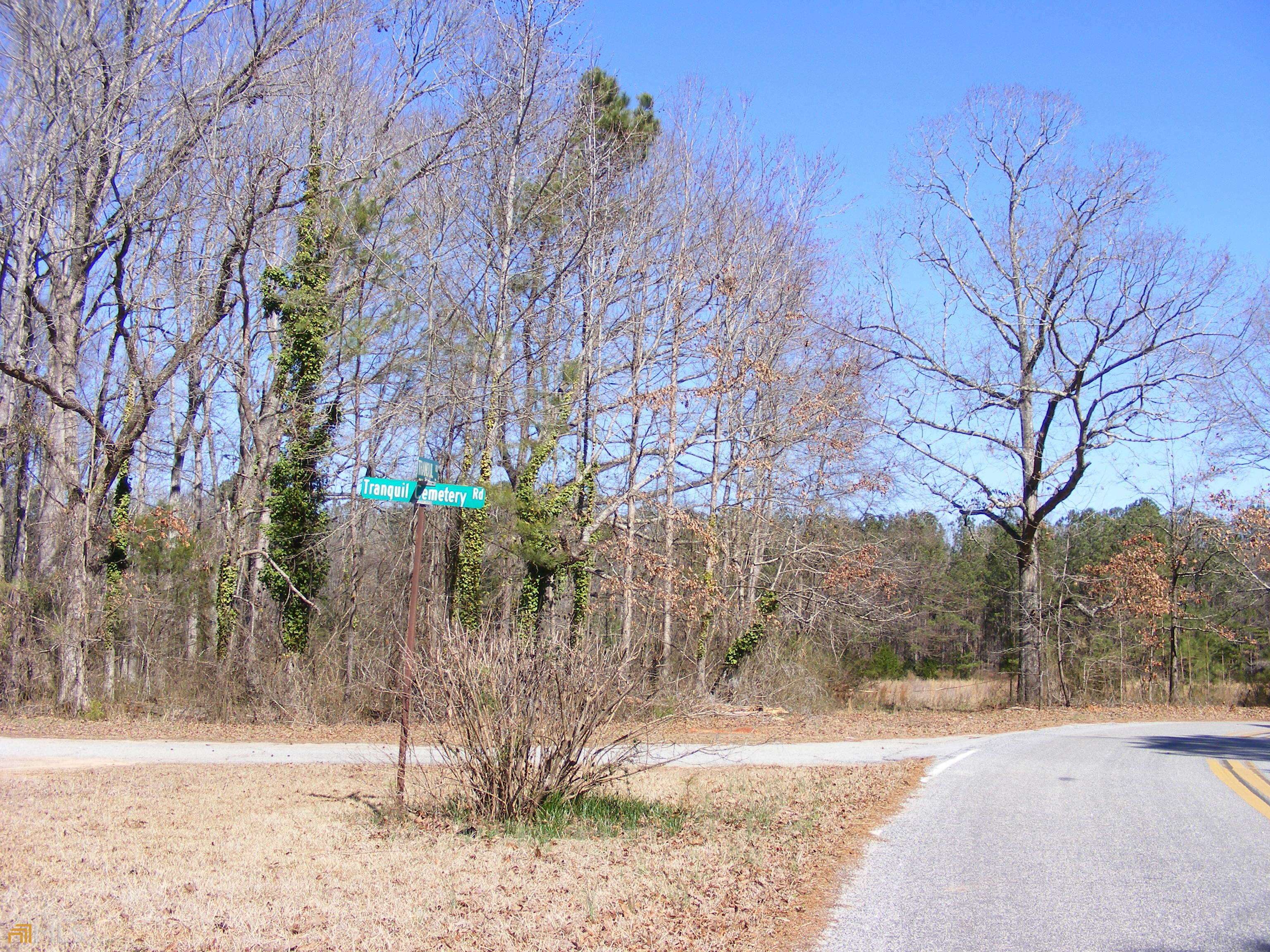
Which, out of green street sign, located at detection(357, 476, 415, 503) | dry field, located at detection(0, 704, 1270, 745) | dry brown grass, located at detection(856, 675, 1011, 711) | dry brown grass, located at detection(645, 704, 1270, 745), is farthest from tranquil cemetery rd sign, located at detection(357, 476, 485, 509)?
dry brown grass, located at detection(856, 675, 1011, 711)

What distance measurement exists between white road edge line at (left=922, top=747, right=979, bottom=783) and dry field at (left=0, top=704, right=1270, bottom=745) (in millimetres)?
→ 2456

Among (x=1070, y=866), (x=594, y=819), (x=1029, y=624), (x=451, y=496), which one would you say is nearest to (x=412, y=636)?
(x=451, y=496)

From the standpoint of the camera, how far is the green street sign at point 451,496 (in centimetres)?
822


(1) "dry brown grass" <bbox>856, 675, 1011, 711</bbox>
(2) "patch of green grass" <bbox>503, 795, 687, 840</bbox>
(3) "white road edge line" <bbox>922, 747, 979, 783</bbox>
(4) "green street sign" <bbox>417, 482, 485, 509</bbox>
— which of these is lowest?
(1) "dry brown grass" <bbox>856, 675, 1011, 711</bbox>

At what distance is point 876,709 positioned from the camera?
24.1 m

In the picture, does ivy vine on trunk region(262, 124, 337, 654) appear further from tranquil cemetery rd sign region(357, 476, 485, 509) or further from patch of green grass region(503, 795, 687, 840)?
patch of green grass region(503, 795, 687, 840)

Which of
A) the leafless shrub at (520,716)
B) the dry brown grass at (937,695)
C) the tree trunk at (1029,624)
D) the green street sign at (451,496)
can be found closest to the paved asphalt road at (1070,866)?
the leafless shrub at (520,716)

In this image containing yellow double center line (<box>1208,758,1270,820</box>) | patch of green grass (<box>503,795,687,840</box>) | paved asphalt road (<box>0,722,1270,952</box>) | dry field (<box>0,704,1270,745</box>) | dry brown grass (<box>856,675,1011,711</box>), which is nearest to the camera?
paved asphalt road (<box>0,722,1270,952</box>)

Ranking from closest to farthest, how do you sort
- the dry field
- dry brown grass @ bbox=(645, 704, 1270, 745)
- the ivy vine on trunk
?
the dry field → dry brown grass @ bbox=(645, 704, 1270, 745) → the ivy vine on trunk

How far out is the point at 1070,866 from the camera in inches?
254

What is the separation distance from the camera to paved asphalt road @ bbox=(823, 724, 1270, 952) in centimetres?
494

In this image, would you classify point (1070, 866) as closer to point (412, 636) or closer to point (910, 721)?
point (412, 636)

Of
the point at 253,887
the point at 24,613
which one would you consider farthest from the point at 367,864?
the point at 24,613

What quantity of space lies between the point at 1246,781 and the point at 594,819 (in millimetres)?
7819
